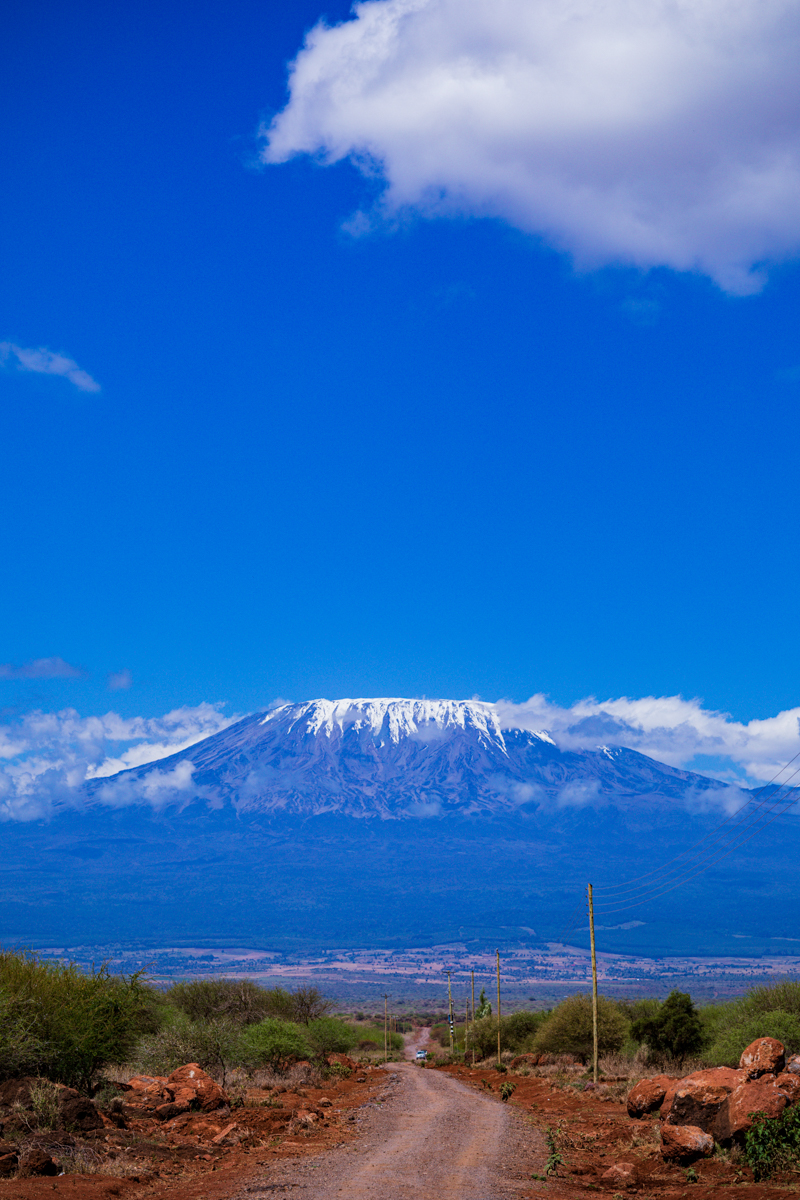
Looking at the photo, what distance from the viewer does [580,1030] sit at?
45844 millimetres

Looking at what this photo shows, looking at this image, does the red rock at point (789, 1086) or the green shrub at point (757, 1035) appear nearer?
the red rock at point (789, 1086)

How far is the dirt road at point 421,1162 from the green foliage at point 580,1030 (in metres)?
20.3

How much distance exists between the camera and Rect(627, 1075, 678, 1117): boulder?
72.0ft

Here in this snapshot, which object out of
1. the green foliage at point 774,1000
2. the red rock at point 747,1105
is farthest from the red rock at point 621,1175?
the green foliage at point 774,1000

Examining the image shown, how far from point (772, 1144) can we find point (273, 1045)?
2668cm

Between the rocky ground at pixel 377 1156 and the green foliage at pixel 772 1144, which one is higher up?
the green foliage at pixel 772 1144

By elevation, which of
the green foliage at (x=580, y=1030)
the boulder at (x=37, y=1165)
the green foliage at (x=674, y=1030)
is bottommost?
the green foliage at (x=580, y=1030)

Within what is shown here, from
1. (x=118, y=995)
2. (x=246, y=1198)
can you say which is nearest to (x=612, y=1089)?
(x=118, y=995)

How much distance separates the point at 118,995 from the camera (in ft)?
77.2

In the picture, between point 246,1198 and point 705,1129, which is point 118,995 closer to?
point 246,1198

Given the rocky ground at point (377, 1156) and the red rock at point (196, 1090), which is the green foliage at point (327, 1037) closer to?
the rocky ground at point (377, 1156)

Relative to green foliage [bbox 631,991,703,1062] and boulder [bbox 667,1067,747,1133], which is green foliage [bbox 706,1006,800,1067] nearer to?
green foliage [bbox 631,991,703,1062]

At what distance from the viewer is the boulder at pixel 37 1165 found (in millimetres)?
13914

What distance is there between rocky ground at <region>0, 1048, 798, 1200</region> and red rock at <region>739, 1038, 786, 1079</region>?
2.54m
